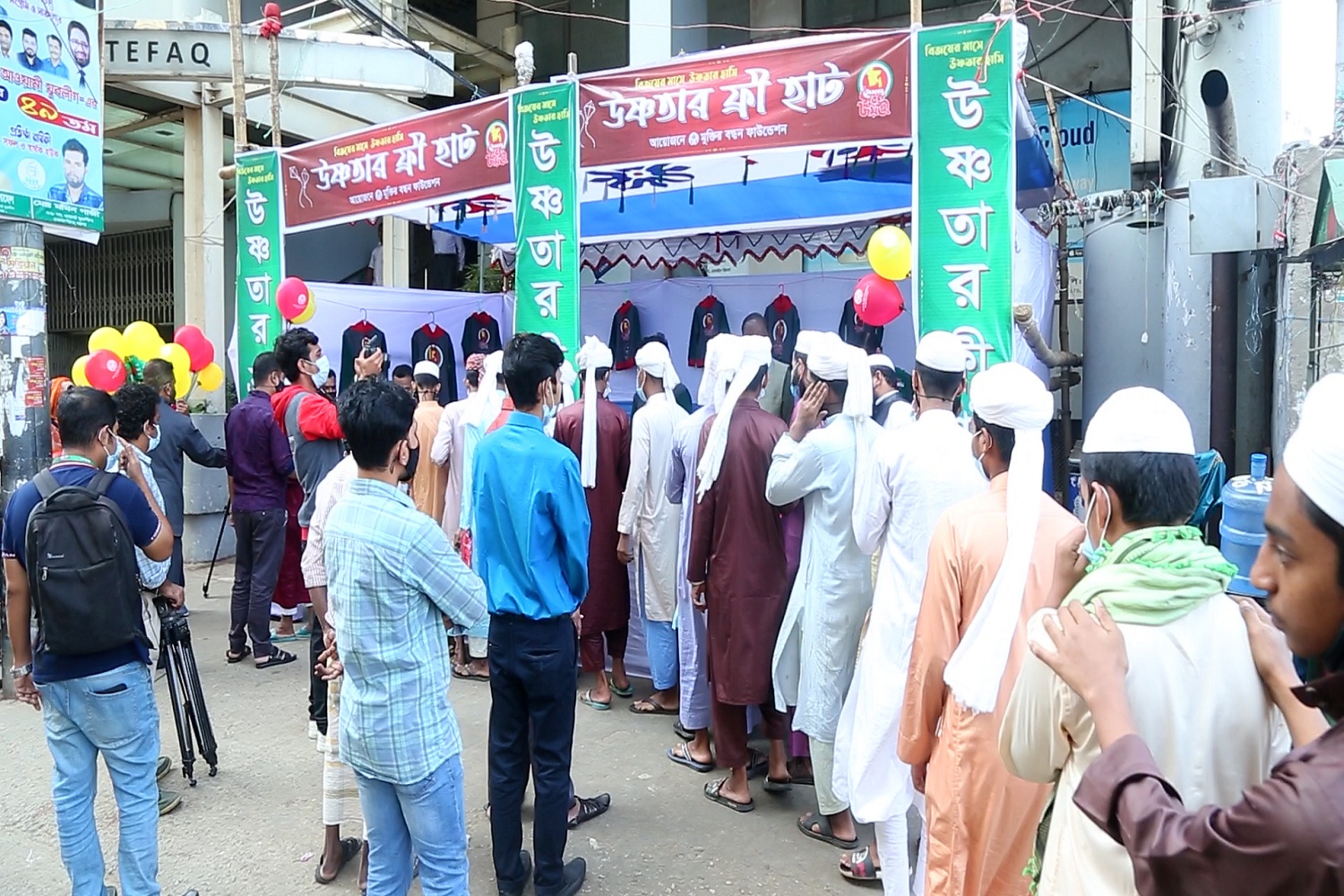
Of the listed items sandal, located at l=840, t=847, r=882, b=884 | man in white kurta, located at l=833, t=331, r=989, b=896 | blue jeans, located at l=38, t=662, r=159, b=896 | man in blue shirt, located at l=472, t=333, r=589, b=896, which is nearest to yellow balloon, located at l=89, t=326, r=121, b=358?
blue jeans, located at l=38, t=662, r=159, b=896

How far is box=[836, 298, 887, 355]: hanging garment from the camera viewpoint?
7961mm

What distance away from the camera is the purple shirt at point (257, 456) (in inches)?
231

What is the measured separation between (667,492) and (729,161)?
4330 mm

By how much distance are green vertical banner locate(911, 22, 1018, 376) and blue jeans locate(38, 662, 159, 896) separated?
11.9ft

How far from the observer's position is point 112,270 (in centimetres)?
1168

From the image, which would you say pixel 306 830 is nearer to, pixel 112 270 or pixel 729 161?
pixel 729 161

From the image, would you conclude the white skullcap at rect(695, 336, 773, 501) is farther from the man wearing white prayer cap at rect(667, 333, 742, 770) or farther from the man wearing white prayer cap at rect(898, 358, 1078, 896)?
the man wearing white prayer cap at rect(898, 358, 1078, 896)

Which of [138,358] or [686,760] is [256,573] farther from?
[686,760]

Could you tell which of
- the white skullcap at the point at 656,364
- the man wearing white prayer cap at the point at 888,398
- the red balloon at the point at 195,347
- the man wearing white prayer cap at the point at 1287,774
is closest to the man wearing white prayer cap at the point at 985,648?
the man wearing white prayer cap at the point at 1287,774

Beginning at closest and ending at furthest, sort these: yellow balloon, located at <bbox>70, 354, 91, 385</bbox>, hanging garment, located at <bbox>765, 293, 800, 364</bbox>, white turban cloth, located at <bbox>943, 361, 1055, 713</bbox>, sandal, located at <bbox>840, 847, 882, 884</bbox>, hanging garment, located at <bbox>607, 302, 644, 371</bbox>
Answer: white turban cloth, located at <bbox>943, 361, 1055, 713</bbox> → sandal, located at <bbox>840, 847, 882, 884</bbox> → yellow balloon, located at <bbox>70, 354, 91, 385</bbox> → hanging garment, located at <bbox>765, 293, 800, 364</bbox> → hanging garment, located at <bbox>607, 302, 644, 371</bbox>

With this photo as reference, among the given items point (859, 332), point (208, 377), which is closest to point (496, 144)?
point (208, 377)

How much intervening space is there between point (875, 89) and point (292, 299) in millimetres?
4621

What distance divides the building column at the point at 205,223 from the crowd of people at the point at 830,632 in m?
5.35

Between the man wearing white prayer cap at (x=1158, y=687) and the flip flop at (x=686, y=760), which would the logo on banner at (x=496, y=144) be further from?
the man wearing white prayer cap at (x=1158, y=687)
